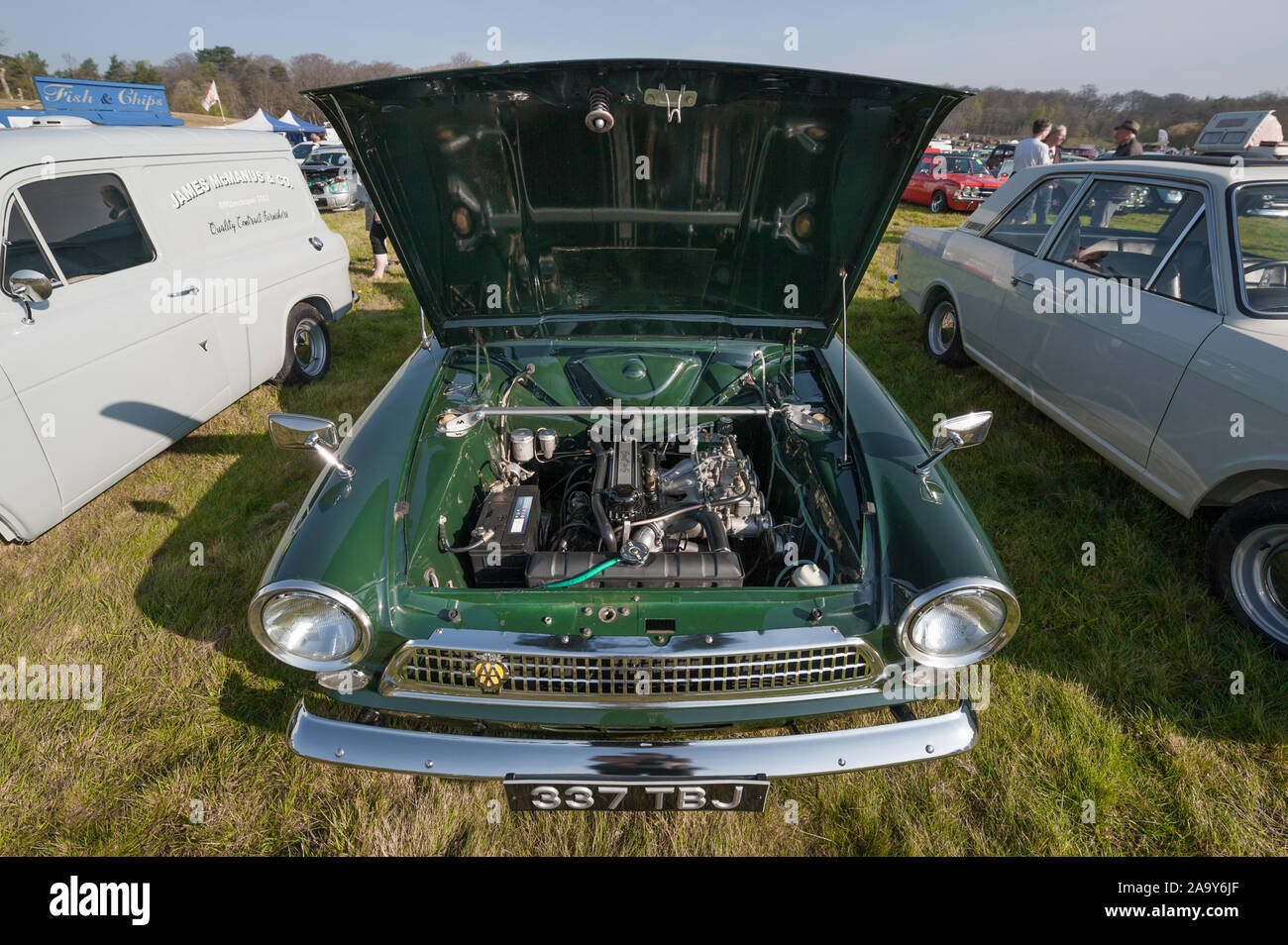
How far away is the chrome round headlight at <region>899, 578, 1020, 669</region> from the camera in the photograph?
1711 millimetres

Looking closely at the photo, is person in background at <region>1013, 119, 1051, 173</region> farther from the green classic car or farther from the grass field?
the green classic car

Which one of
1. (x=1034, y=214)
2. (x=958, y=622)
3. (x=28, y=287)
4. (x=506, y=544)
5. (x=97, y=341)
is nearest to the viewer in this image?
(x=958, y=622)

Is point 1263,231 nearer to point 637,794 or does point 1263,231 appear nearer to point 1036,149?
point 637,794

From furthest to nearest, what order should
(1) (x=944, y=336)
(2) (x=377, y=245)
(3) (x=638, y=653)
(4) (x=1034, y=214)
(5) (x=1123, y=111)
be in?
1. (5) (x=1123, y=111)
2. (2) (x=377, y=245)
3. (1) (x=944, y=336)
4. (4) (x=1034, y=214)
5. (3) (x=638, y=653)

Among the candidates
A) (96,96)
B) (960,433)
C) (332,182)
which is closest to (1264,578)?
(960,433)

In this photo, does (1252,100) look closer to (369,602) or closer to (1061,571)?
(1061,571)

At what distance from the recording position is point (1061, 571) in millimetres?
3180

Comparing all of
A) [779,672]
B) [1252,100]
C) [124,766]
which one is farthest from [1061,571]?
[1252,100]

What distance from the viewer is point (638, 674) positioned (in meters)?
1.71

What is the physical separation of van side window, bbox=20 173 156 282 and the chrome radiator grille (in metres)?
3.10

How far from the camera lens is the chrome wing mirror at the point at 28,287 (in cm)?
281

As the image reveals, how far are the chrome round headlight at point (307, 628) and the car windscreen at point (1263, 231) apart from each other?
3942mm

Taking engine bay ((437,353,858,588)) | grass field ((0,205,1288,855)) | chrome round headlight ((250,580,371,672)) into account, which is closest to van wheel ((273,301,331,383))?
grass field ((0,205,1288,855))

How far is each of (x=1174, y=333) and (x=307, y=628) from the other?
3.74 metres
